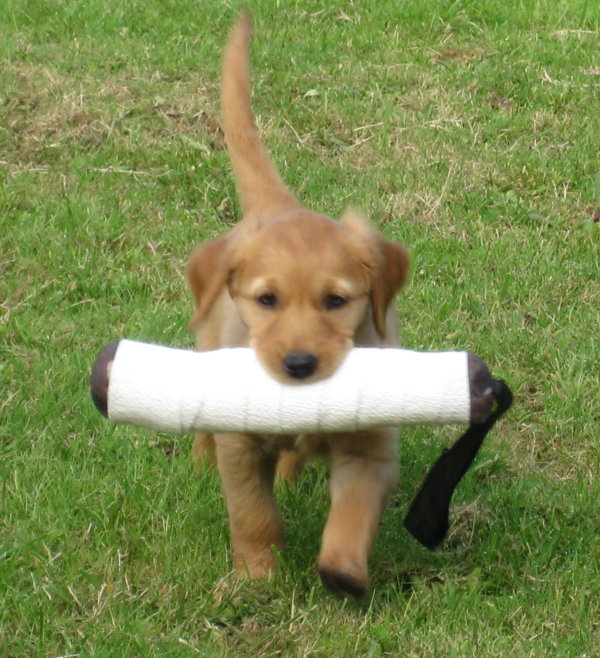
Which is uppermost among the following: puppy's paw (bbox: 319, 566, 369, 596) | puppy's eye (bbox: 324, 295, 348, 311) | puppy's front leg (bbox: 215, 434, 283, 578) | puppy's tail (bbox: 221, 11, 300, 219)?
puppy's eye (bbox: 324, 295, 348, 311)

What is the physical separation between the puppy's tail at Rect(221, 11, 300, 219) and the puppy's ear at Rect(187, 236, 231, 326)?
60 centimetres

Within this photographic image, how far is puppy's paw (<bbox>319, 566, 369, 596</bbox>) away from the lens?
9.62ft

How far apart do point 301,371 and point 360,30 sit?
469 cm

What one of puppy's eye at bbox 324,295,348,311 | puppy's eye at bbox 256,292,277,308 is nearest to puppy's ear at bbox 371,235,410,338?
puppy's eye at bbox 324,295,348,311

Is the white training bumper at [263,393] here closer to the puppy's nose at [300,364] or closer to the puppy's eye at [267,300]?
the puppy's nose at [300,364]

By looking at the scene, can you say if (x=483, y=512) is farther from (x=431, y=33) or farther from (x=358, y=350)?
(x=431, y=33)

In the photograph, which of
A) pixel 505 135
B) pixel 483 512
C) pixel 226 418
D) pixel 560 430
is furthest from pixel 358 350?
pixel 505 135

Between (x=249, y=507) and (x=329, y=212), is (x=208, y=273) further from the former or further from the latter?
(x=329, y=212)

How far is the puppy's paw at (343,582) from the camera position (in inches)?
115

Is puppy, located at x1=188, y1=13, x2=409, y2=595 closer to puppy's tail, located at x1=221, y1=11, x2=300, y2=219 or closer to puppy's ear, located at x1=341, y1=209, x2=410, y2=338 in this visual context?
puppy's ear, located at x1=341, y1=209, x2=410, y2=338

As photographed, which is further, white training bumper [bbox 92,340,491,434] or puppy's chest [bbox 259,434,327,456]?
puppy's chest [bbox 259,434,327,456]

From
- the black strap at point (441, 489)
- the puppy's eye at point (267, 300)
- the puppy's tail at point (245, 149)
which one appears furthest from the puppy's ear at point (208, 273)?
the black strap at point (441, 489)

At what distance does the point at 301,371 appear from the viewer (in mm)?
2922

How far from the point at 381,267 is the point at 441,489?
61 centimetres
